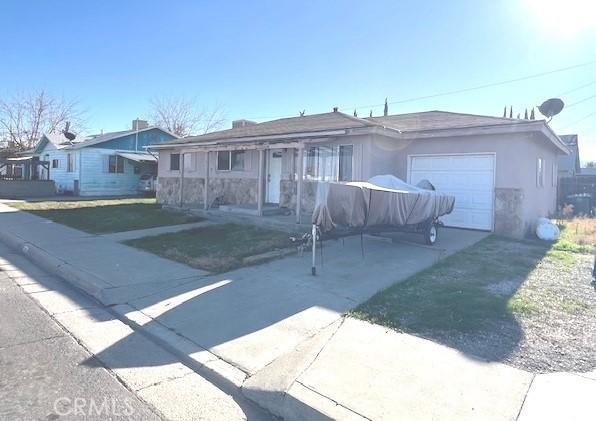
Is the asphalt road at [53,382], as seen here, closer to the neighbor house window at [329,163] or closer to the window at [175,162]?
the neighbor house window at [329,163]

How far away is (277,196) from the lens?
16156 millimetres

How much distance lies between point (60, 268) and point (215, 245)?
3328 millimetres

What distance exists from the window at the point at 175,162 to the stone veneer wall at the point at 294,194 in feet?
22.8

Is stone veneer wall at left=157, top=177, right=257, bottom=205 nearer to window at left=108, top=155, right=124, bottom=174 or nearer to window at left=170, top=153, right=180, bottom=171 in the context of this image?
window at left=170, top=153, right=180, bottom=171

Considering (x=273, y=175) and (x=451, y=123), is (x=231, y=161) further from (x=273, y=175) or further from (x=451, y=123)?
(x=451, y=123)

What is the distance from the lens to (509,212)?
11961 millimetres

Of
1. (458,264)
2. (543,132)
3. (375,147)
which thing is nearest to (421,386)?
(458,264)

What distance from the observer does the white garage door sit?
1237 cm

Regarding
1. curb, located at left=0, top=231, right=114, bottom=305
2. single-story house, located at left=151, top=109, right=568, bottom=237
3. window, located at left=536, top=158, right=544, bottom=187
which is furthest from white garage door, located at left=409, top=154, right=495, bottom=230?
curb, located at left=0, top=231, right=114, bottom=305

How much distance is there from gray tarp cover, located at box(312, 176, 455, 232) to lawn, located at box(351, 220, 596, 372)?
1278 mm

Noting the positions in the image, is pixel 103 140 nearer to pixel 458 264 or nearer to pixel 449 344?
pixel 458 264

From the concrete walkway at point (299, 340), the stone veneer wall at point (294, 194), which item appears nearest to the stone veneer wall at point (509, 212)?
the concrete walkway at point (299, 340)

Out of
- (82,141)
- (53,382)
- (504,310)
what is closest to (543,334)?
(504,310)

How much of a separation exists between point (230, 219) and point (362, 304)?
927 centimetres
